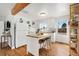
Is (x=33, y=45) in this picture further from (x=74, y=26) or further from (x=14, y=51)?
(x=74, y=26)

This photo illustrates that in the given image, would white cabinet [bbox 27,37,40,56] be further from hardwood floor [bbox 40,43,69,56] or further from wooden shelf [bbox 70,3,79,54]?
wooden shelf [bbox 70,3,79,54]

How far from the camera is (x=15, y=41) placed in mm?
2221

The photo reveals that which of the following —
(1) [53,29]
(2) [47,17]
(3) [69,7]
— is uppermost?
(3) [69,7]

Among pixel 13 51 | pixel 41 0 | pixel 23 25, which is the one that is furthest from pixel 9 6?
Answer: pixel 13 51

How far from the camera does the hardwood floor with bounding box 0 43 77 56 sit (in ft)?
7.20

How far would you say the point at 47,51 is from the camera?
7.32 ft

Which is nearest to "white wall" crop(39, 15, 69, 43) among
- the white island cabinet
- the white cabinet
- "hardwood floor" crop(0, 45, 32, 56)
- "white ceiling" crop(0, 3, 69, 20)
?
"white ceiling" crop(0, 3, 69, 20)

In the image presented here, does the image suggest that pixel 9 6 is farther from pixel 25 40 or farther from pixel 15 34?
pixel 25 40

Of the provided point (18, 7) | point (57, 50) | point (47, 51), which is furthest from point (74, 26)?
point (18, 7)

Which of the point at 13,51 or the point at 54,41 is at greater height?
the point at 54,41

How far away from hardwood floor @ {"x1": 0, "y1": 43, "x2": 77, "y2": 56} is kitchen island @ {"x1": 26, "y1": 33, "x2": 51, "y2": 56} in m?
0.06

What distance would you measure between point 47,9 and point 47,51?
655mm

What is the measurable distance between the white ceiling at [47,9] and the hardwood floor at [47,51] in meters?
0.48

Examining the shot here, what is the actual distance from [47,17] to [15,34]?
56cm
